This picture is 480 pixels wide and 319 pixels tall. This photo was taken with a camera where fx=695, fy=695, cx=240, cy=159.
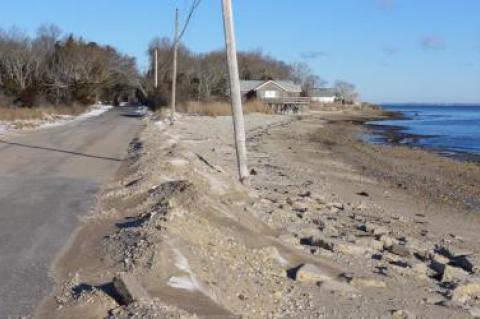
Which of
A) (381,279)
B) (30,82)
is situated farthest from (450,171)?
(30,82)

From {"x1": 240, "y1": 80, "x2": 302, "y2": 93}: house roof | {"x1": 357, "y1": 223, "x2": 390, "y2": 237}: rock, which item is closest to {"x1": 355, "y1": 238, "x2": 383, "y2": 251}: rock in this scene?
{"x1": 357, "y1": 223, "x2": 390, "y2": 237}: rock

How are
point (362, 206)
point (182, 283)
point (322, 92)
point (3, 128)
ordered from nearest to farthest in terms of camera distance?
point (182, 283)
point (362, 206)
point (3, 128)
point (322, 92)

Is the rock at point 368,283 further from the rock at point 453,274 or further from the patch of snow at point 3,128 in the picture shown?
the patch of snow at point 3,128

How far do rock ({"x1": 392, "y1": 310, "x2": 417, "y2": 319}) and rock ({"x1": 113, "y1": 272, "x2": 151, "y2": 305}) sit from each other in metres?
2.36

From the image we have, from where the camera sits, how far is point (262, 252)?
820 cm

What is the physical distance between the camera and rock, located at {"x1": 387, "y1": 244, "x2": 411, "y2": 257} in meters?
9.71

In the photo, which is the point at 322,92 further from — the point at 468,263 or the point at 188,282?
the point at 188,282

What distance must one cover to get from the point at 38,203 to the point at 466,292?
6.99 m

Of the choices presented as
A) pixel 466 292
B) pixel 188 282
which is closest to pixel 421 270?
pixel 466 292

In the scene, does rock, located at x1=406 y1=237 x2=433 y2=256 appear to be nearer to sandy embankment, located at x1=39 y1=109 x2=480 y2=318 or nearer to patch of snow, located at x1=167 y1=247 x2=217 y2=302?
sandy embankment, located at x1=39 y1=109 x2=480 y2=318

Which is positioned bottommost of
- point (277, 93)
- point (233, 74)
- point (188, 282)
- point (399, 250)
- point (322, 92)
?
point (322, 92)

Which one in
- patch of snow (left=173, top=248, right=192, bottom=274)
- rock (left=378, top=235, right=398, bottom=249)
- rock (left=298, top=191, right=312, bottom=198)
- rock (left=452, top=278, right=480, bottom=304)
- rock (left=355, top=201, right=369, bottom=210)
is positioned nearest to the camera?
patch of snow (left=173, top=248, right=192, bottom=274)

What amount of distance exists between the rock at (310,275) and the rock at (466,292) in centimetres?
136

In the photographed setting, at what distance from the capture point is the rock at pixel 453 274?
818 centimetres
